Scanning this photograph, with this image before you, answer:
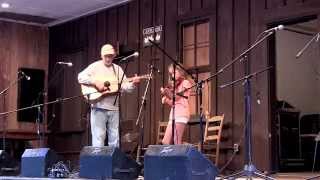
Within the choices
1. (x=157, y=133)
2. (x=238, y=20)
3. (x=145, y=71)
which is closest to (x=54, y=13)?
(x=145, y=71)

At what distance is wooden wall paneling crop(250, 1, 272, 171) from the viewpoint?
8.12 meters

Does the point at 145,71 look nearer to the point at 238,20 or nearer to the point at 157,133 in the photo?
the point at 157,133

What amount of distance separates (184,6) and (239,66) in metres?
1.58

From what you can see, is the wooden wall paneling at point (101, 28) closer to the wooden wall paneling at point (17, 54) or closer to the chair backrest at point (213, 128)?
the wooden wall paneling at point (17, 54)

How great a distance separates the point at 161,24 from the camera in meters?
9.93

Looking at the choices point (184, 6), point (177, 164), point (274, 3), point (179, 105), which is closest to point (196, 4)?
point (184, 6)

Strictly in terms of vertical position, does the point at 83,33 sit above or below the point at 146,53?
above

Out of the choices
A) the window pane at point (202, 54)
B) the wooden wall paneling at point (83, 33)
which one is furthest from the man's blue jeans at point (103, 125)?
the wooden wall paneling at point (83, 33)

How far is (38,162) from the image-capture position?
664 centimetres

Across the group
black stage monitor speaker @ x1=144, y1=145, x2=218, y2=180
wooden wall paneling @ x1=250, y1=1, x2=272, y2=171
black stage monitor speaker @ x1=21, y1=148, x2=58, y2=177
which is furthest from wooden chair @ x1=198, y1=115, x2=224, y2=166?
black stage monitor speaker @ x1=144, y1=145, x2=218, y2=180

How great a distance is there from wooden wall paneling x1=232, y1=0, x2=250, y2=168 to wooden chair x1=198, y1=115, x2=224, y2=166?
0.83 feet

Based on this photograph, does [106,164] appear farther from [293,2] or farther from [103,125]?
[293,2]

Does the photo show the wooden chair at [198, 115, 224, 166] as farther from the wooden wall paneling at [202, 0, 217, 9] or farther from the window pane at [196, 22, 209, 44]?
the wooden wall paneling at [202, 0, 217, 9]

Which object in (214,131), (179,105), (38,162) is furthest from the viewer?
(214,131)
